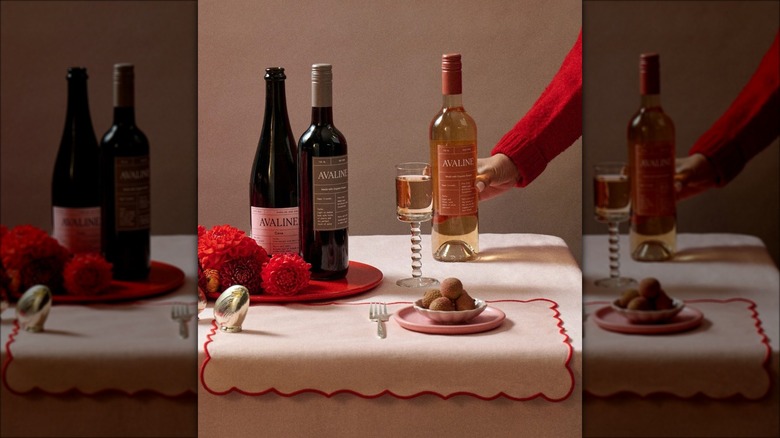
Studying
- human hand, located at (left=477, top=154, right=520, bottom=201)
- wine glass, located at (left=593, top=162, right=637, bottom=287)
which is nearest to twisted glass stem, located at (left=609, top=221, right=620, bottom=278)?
wine glass, located at (left=593, top=162, right=637, bottom=287)

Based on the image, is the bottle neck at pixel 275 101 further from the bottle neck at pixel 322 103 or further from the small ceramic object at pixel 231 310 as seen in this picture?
the small ceramic object at pixel 231 310

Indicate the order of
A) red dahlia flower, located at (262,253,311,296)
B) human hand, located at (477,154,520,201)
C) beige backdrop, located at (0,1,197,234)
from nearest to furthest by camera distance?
beige backdrop, located at (0,1,197,234) < red dahlia flower, located at (262,253,311,296) < human hand, located at (477,154,520,201)

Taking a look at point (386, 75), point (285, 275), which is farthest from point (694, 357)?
→ point (386, 75)

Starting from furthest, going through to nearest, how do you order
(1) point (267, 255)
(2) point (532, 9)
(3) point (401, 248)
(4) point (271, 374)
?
(2) point (532, 9), (3) point (401, 248), (1) point (267, 255), (4) point (271, 374)

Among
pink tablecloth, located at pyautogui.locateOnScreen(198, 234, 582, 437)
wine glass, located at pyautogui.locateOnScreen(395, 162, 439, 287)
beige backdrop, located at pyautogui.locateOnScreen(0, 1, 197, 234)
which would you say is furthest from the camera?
wine glass, located at pyautogui.locateOnScreen(395, 162, 439, 287)

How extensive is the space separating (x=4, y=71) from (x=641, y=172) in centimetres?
14

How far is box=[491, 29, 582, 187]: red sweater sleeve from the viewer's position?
4.09ft

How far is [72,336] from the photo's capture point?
188 millimetres

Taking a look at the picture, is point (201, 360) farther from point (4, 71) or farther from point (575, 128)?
point (575, 128)

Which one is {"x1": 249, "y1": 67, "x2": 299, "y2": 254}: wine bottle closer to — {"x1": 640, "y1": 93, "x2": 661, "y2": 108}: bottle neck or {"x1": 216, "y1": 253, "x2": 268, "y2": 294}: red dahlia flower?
{"x1": 216, "y1": 253, "x2": 268, "y2": 294}: red dahlia flower

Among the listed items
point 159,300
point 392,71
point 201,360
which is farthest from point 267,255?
point 392,71

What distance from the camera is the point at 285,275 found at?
0.86 meters

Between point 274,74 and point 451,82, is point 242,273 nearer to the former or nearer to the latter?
point 274,74

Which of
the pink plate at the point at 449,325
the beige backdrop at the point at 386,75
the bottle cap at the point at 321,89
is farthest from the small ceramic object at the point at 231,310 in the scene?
the beige backdrop at the point at 386,75
